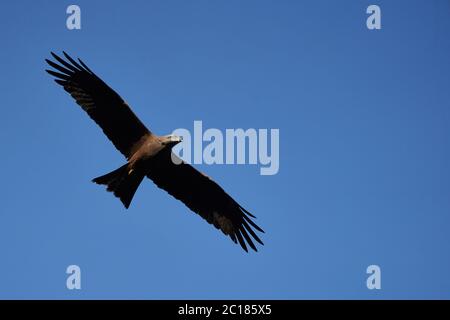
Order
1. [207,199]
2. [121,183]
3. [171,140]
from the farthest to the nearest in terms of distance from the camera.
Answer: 1. [207,199]
2. [171,140]
3. [121,183]

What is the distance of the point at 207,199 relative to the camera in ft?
37.0

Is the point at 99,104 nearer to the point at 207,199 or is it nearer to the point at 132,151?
the point at 132,151

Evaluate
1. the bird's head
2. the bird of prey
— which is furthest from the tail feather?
the bird's head

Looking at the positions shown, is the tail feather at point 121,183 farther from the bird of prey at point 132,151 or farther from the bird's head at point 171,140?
the bird's head at point 171,140

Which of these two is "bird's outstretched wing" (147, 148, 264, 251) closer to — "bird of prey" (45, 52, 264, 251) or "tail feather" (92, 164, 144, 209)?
"bird of prey" (45, 52, 264, 251)

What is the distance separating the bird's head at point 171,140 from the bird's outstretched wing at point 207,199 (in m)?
0.66

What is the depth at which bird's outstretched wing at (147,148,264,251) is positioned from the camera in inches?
430

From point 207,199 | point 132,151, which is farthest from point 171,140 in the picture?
point 207,199

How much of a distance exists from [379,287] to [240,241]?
2.42 m

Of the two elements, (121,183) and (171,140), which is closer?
(121,183)

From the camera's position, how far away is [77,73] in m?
10.4

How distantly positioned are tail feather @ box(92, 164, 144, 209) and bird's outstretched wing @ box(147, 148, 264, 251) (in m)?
0.81

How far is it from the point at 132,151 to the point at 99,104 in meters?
0.90
